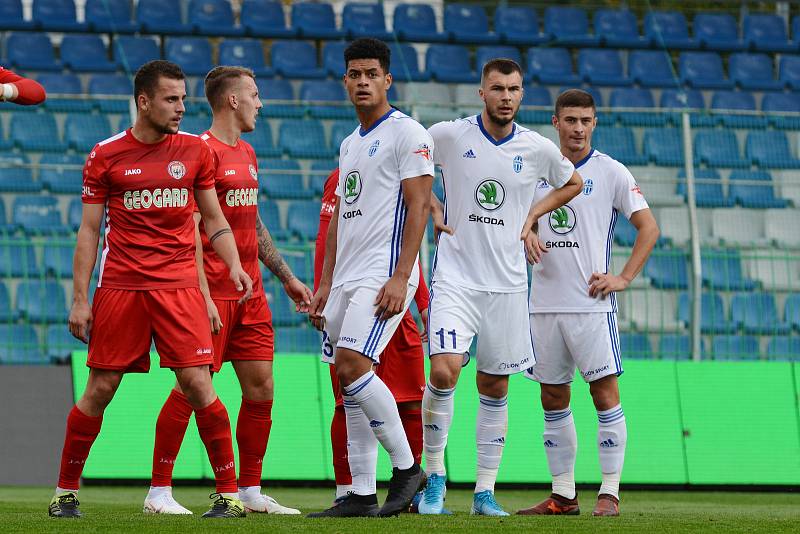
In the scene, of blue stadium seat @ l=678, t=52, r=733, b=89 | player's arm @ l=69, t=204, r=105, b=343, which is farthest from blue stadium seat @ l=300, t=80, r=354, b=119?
Result: player's arm @ l=69, t=204, r=105, b=343

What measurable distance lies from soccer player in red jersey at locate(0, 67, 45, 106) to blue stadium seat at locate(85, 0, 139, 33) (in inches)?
439

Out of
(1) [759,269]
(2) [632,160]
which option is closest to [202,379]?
(1) [759,269]

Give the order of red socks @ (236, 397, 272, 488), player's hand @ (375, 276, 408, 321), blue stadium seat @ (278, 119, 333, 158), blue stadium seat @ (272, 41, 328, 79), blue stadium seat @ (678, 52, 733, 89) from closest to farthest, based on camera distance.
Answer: player's hand @ (375, 276, 408, 321), red socks @ (236, 397, 272, 488), blue stadium seat @ (278, 119, 333, 158), blue stadium seat @ (272, 41, 328, 79), blue stadium seat @ (678, 52, 733, 89)

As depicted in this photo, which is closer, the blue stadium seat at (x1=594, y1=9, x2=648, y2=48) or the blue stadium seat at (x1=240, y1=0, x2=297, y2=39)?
the blue stadium seat at (x1=240, y1=0, x2=297, y2=39)

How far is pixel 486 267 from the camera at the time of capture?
720 centimetres

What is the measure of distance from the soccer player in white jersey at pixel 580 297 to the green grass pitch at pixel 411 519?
1.74ft

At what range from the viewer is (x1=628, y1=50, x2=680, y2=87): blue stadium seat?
17609mm

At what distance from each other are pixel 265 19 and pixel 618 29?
524cm

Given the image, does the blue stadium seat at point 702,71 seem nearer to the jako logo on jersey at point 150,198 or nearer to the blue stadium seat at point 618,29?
the blue stadium seat at point 618,29

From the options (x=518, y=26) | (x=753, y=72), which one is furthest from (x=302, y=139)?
(x=753, y=72)

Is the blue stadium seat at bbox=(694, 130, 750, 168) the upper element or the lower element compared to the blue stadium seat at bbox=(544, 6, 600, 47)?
lower

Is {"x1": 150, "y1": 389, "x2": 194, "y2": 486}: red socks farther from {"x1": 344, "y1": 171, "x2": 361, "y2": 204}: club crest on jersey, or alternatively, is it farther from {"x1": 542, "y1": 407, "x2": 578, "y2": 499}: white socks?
{"x1": 542, "y1": 407, "x2": 578, "y2": 499}: white socks

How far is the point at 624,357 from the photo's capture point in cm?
1191

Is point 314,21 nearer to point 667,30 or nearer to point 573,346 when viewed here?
point 667,30
